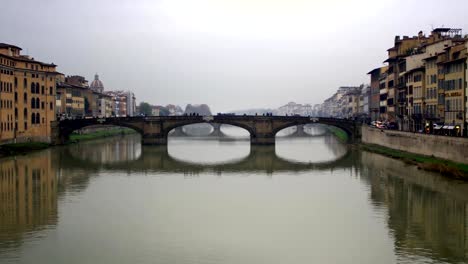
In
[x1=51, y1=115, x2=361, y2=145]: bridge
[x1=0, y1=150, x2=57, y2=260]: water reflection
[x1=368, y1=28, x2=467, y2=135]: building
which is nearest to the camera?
[x1=0, y1=150, x2=57, y2=260]: water reflection

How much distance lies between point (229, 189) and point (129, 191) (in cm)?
630

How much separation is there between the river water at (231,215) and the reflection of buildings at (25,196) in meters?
0.07

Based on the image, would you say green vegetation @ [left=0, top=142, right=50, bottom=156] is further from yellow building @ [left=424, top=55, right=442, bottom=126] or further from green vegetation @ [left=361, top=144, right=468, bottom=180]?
yellow building @ [left=424, top=55, right=442, bottom=126]

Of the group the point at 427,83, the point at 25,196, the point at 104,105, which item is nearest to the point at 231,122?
the point at 427,83

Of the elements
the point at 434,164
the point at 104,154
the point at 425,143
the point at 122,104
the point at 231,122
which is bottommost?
the point at 104,154

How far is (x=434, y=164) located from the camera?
3947 centimetres

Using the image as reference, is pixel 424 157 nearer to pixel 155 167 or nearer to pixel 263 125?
pixel 155 167

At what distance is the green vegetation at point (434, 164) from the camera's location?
36.2 metres

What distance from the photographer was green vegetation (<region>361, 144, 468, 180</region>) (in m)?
36.2

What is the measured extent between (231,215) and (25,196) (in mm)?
13189

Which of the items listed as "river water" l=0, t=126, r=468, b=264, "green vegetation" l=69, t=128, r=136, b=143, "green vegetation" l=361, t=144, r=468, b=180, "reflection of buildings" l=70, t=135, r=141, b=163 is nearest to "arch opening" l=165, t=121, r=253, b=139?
"green vegetation" l=69, t=128, r=136, b=143

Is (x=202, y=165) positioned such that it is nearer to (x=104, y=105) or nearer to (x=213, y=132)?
(x=213, y=132)

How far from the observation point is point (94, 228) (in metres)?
24.6

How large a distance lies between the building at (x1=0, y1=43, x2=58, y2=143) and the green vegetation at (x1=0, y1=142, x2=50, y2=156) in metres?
1.36
